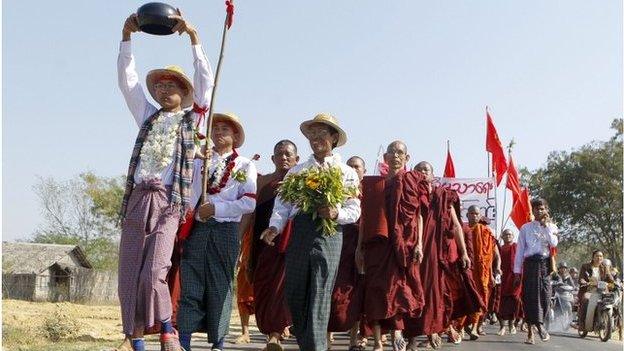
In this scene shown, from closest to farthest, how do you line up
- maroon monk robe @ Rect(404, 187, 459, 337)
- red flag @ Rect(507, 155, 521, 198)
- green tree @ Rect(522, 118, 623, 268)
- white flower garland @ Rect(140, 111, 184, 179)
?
white flower garland @ Rect(140, 111, 184, 179) < maroon monk robe @ Rect(404, 187, 459, 337) < red flag @ Rect(507, 155, 521, 198) < green tree @ Rect(522, 118, 623, 268)

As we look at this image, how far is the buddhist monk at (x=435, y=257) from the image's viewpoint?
881 cm

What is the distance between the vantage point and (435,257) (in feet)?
30.1

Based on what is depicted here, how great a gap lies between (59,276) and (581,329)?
37344 millimetres

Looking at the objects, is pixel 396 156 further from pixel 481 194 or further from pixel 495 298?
pixel 481 194

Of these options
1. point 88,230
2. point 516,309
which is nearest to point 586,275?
point 516,309

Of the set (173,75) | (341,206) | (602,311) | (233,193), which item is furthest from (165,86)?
(602,311)

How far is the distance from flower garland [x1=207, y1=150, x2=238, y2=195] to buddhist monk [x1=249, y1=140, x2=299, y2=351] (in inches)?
57.9

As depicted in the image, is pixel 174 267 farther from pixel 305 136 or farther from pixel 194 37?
pixel 194 37

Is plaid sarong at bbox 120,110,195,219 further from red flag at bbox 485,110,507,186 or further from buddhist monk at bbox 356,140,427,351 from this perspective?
red flag at bbox 485,110,507,186

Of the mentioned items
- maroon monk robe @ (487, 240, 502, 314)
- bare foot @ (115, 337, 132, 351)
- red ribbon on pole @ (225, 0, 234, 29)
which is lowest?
bare foot @ (115, 337, 132, 351)

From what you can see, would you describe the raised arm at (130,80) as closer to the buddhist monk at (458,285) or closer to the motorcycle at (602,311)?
the buddhist monk at (458,285)

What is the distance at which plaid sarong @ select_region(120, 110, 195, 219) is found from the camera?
5871mm

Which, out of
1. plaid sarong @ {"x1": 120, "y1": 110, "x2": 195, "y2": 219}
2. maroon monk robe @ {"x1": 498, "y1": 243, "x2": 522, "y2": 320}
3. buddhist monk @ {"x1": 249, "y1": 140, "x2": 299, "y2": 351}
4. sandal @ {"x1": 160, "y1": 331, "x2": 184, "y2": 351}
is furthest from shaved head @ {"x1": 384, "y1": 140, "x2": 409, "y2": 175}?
maroon monk robe @ {"x1": 498, "y1": 243, "x2": 522, "y2": 320}

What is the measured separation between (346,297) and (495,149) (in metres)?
14.3
